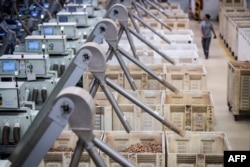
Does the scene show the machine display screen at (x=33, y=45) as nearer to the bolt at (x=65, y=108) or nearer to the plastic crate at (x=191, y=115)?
the plastic crate at (x=191, y=115)

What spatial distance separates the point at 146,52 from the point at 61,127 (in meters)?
9.46

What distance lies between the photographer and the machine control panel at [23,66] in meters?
11.0

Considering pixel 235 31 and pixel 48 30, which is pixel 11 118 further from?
pixel 235 31

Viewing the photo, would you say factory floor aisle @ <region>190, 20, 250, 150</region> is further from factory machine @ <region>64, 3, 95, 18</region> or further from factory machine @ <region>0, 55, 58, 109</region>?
factory machine @ <region>64, 3, 95, 18</region>

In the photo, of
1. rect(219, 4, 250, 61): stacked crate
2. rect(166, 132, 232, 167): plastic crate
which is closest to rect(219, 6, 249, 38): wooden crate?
rect(219, 4, 250, 61): stacked crate

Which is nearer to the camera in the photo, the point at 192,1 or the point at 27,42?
the point at 27,42

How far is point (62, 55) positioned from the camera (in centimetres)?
1330

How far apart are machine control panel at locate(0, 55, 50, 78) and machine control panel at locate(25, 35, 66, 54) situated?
1.46m

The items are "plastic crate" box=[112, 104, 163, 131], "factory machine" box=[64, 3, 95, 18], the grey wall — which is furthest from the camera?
the grey wall

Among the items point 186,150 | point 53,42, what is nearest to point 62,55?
point 53,42

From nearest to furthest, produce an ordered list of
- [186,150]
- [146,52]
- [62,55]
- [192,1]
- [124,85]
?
[186,150], [124,85], [62,55], [146,52], [192,1]

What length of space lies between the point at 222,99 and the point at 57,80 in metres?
5.08

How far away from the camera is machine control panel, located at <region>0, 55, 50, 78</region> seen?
434 inches

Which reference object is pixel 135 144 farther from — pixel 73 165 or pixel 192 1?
pixel 192 1
